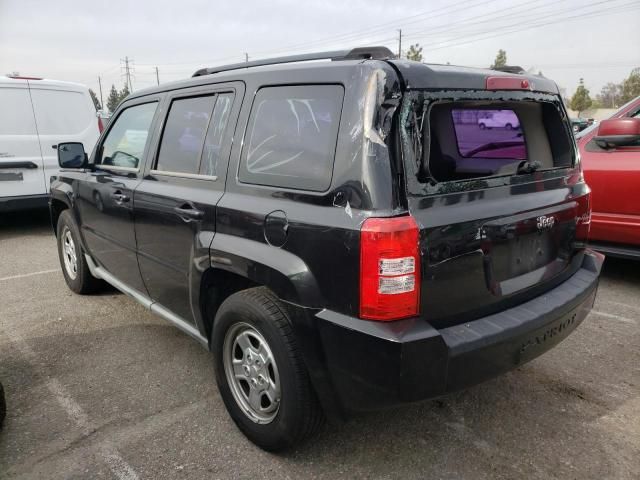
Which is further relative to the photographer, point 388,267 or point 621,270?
point 621,270

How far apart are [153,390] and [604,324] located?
11.0 ft

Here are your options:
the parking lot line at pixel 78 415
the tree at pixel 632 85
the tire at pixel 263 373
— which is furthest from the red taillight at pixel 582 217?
the tree at pixel 632 85

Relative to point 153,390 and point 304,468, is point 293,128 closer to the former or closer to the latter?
point 304,468

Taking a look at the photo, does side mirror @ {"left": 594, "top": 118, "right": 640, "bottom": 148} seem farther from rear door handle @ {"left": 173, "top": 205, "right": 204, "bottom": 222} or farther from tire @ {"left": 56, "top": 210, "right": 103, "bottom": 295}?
tire @ {"left": 56, "top": 210, "right": 103, "bottom": 295}

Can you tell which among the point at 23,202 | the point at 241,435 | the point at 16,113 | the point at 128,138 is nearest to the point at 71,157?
the point at 128,138

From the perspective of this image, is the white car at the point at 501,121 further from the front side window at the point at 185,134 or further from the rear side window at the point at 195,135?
the front side window at the point at 185,134

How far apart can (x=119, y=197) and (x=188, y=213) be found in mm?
1012

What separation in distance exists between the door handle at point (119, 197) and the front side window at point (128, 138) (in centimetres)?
20

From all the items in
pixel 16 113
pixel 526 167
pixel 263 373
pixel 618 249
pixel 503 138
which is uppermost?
pixel 16 113

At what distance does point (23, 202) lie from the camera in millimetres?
7094

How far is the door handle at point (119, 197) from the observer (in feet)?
11.1

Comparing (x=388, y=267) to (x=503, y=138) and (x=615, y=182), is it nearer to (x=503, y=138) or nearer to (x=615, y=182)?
(x=503, y=138)

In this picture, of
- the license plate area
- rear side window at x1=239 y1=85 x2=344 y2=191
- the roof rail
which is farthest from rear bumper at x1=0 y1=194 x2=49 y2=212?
rear side window at x1=239 y1=85 x2=344 y2=191

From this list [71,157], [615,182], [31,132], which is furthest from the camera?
[31,132]
